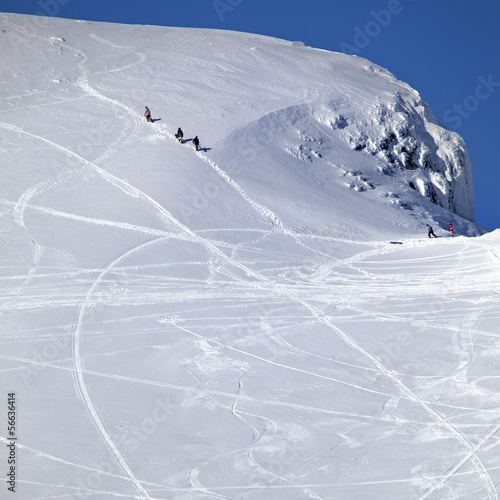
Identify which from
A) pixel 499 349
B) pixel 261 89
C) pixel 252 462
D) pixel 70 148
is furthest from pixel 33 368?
pixel 261 89

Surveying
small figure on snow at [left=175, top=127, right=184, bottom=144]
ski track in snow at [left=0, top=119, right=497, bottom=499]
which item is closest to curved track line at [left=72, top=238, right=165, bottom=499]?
ski track in snow at [left=0, top=119, right=497, bottom=499]

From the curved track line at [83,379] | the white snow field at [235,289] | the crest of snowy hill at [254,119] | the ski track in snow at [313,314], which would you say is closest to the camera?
the curved track line at [83,379]

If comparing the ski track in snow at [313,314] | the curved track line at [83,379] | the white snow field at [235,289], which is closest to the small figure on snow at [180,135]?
the white snow field at [235,289]

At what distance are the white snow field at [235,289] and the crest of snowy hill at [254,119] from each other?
16 centimetres

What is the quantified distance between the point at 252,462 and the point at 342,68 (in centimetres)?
3811

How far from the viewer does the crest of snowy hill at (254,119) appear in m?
32.1

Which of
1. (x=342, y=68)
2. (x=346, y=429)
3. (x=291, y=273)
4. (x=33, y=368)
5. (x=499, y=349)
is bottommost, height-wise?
(x=346, y=429)

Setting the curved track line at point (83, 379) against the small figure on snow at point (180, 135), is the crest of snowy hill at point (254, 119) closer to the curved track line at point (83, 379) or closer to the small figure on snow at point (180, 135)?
the small figure on snow at point (180, 135)

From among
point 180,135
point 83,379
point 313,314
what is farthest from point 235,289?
point 180,135

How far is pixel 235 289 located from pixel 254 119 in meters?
16.9

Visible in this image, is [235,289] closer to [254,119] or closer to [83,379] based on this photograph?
[83,379]

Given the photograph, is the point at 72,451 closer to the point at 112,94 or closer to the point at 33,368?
the point at 33,368

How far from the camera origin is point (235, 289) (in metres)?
21.8

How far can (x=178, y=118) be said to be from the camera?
3578cm
